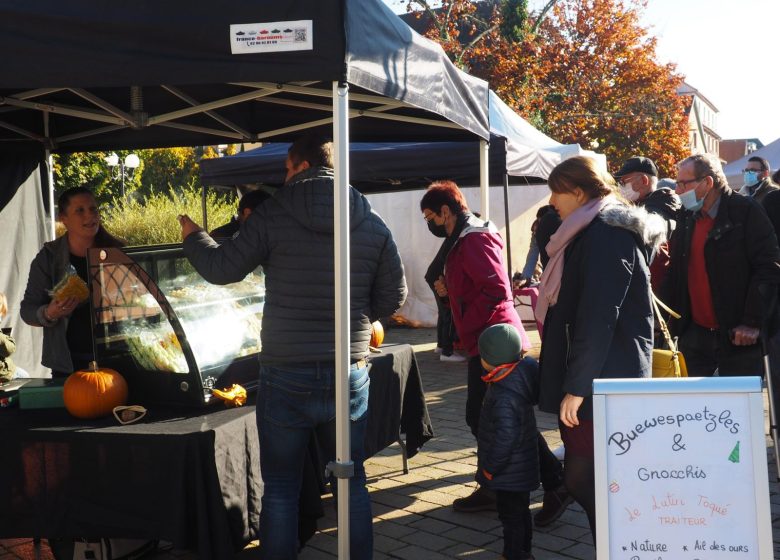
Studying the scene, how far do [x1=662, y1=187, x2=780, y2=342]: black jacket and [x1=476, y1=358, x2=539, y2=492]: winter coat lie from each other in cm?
143

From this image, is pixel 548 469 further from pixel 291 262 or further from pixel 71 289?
pixel 71 289

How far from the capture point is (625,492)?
2537 millimetres

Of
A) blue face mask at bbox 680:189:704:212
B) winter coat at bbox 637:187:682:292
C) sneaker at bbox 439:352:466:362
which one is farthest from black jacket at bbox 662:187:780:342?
sneaker at bbox 439:352:466:362

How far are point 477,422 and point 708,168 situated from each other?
1.88 meters

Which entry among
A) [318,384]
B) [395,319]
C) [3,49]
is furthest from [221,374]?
[395,319]

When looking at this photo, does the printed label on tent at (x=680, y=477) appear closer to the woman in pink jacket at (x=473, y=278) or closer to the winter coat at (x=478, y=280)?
the woman in pink jacket at (x=473, y=278)

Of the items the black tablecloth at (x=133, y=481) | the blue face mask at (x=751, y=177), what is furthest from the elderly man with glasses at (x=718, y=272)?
the blue face mask at (x=751, y=177)

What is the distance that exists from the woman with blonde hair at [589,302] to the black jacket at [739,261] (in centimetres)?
153

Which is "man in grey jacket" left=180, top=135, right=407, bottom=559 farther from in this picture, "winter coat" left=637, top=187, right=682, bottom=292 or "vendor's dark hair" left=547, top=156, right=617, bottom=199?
"winter coat" left=637, top=187, right=682, bottom=292

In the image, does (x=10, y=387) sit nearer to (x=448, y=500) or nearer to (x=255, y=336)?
(x=255, y=336)

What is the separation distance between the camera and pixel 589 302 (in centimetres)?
293

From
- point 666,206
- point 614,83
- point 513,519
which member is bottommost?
point 513,519

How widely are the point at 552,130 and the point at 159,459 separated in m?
23.0

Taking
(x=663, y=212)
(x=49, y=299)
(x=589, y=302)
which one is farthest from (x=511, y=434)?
(x=49, y=299)
